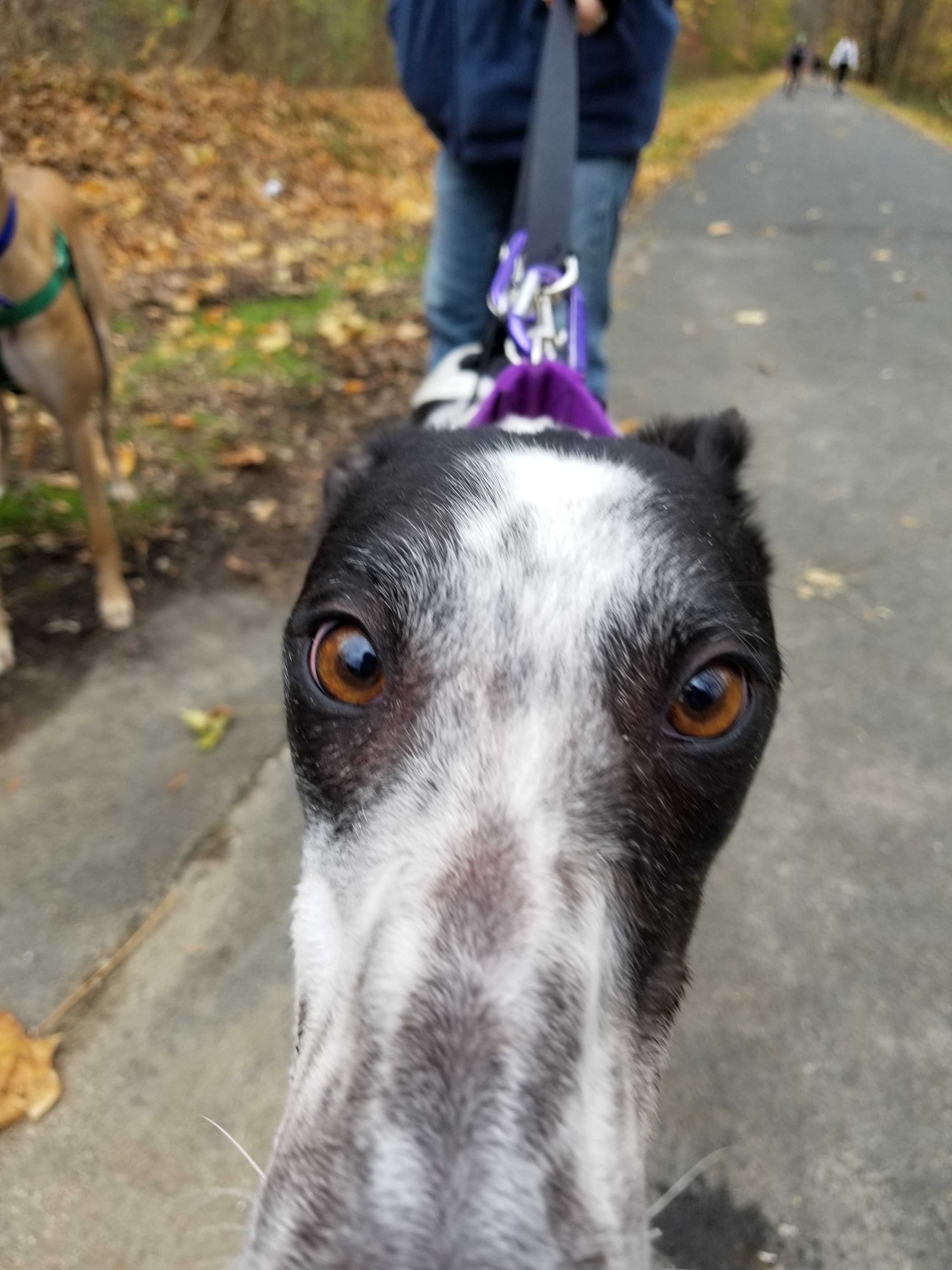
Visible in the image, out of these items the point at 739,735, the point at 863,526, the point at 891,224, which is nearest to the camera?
the point at 739,735

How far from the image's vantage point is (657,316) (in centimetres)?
842

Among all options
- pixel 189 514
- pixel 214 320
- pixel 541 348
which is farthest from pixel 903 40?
pixel 541 348

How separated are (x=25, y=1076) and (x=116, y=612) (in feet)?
7.33

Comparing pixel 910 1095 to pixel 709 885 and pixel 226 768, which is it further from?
pixel 226 768

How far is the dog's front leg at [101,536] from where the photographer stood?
4.05 meters

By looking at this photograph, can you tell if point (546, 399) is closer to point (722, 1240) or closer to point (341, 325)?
point (722, 1240)

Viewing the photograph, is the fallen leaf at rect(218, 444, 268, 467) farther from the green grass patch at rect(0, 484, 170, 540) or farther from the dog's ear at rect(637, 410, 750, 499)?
the dog's ear at rect(637, 410, 750, 499)

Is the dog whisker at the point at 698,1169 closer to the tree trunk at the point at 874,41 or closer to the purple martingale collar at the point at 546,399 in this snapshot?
the purple martingale collar at the point at 546,399

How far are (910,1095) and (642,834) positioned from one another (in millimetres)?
1744

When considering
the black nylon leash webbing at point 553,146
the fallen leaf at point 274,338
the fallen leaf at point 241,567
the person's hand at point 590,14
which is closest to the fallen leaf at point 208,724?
the fallen leaf at point 241,567

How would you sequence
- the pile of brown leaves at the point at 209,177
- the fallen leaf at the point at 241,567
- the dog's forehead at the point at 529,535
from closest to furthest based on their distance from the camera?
the dog's forehead at the point at 529,535, the fallen leaf at the point at 241,567, the pile of brown leaves at the point at 209,177

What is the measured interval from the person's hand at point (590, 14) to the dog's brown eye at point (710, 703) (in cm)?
239

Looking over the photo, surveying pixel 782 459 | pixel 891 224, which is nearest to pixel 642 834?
pixel 782 459

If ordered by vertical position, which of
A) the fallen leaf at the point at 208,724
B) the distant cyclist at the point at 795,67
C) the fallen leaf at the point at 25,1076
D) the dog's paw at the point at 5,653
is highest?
the distant cyclist at the point at 795,67
